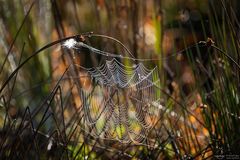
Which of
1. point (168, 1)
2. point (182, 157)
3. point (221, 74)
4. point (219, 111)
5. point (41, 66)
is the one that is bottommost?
point (182, 157)

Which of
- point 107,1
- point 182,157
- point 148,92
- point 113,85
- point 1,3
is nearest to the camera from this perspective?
point 182,157

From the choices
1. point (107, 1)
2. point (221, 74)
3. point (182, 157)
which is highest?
point (107, 1)

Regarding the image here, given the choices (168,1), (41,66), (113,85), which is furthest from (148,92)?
(168,1)

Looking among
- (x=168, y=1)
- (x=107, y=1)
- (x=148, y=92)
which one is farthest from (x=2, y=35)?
(x=168, y=1)

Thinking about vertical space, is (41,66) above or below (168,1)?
below

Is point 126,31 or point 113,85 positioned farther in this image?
point 126,31

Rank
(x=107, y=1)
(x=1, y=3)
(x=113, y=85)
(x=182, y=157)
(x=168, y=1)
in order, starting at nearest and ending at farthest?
(x=182, y=157), (x=113, y=85), (x=107, y=1), (x=1, y=3), (x=168, y=1)

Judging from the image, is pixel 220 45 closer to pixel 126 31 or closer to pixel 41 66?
pixel 126 31

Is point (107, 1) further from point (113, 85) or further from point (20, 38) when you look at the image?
point (113, 85)

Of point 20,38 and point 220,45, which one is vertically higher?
point 20,38
